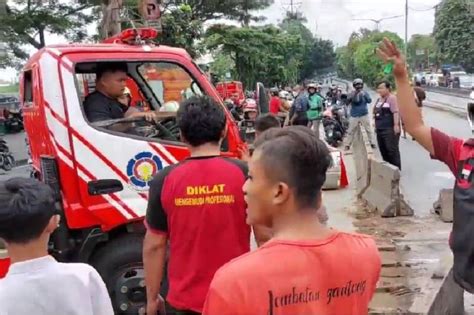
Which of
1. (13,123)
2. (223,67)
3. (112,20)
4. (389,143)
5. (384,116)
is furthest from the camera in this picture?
(223,67)

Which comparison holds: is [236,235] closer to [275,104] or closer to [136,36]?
[136,36]

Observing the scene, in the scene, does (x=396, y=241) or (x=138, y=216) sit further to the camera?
(x=396, y=241)

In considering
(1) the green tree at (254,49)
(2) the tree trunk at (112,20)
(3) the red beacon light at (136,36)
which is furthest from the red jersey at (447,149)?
(1) the green tree at (254,49)

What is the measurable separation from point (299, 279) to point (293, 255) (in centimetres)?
7

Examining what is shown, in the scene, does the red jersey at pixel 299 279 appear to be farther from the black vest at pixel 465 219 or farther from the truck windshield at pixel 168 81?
the truck windshield at pixel 168 81

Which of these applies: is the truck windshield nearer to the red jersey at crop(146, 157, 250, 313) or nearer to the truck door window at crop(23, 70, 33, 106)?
the truck door window at crop(23, 70, 33, 106)

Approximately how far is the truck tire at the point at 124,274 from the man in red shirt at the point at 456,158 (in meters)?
2.35

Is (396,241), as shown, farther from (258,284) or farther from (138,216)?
(258,284)

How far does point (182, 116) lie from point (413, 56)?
94.4m

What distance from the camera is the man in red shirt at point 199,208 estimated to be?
10.0 feet

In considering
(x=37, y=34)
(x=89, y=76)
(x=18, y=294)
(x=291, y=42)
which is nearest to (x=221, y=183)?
(x=18, y=294)

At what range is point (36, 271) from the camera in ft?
7.75

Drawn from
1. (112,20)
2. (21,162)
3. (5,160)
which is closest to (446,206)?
(112,20)

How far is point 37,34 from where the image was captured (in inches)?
900
